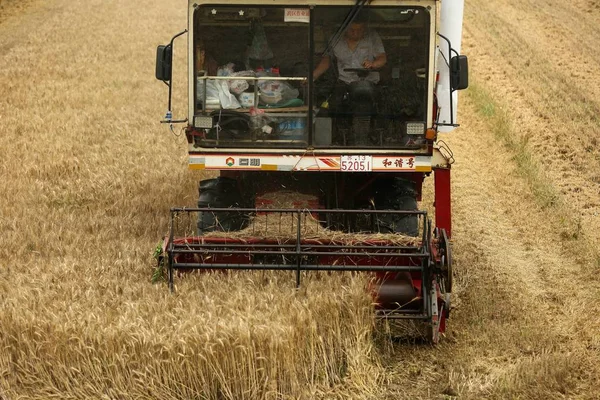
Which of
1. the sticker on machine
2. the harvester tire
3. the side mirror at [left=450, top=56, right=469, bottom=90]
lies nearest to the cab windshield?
the sticker on machine

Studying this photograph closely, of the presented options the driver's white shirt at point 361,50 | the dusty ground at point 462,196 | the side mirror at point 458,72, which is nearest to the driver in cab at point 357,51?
the driver's white shirt at point 361,50

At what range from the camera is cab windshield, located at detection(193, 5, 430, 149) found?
8.48 metres

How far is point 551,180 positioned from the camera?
13.4 meters

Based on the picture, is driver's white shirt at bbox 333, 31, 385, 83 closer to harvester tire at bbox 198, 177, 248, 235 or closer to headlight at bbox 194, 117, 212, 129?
headlight at bbox 194, 117, 212, 129

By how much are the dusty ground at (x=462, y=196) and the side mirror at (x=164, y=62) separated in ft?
5.05

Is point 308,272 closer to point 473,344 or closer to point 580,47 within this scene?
point 473,344

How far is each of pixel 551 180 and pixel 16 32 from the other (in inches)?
726

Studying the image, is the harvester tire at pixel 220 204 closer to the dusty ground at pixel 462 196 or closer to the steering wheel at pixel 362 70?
the dusty ground at pixel 462 196

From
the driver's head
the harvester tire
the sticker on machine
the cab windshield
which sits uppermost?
the sticker on machine

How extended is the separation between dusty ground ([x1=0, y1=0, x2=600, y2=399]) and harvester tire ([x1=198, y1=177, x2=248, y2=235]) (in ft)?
2.00

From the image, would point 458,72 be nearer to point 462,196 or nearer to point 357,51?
point 357,51

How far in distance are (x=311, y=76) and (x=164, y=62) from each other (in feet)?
4.23

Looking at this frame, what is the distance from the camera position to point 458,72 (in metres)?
8.55

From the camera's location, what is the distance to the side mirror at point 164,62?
866 centimetres
